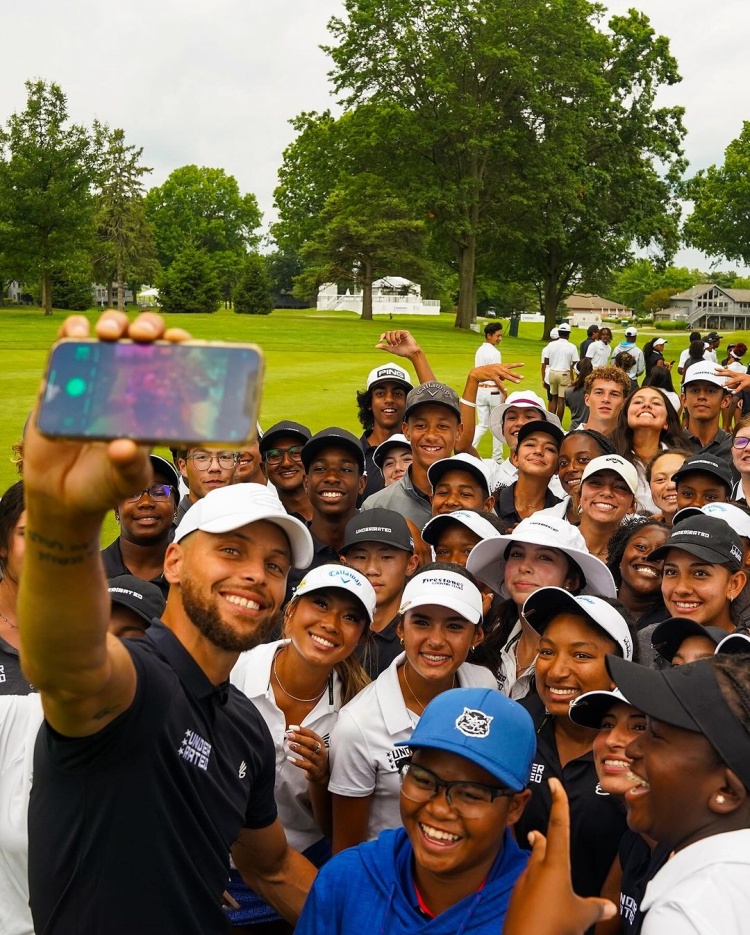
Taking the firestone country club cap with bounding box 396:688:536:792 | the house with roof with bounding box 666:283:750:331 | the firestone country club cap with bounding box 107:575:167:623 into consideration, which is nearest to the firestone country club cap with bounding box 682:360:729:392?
the firestone country club cap with bounding box 107:575:167:623

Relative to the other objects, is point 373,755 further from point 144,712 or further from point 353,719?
point 144,712

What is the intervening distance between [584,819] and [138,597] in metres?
1.97

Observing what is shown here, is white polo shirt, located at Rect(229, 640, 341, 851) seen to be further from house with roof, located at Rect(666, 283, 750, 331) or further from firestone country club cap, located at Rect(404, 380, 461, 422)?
house with roof, located at Rect(666, 283, 750, 331)

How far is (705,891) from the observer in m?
2.11

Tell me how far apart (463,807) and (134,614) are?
169cm

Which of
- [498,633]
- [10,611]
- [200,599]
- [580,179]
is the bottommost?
[498,633]

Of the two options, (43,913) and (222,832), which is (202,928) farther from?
(43,913)

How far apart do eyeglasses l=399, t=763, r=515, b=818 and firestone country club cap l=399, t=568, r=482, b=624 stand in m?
1.27

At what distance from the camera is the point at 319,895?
9.23 feet

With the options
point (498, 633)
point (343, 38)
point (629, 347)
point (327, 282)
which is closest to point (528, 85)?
point (343, 38)

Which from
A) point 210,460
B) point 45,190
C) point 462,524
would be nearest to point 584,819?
point 462,524

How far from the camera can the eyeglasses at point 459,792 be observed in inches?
110

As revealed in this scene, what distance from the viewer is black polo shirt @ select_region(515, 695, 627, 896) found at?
3561 mm

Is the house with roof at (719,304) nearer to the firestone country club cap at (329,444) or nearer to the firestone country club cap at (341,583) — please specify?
the firestone country club cap at (329,444)
